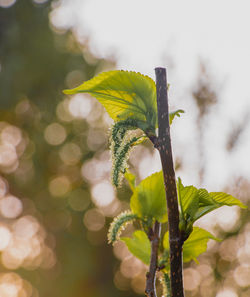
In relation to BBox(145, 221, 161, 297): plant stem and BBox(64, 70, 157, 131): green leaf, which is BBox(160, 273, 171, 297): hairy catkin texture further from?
BBox(64, 70, 157, 131): green leaf

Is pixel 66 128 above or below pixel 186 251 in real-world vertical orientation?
above

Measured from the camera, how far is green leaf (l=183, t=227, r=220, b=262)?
0.38m

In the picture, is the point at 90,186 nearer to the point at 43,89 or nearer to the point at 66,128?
the point at 66,128

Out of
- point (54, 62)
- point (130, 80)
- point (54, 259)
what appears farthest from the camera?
point (54, 62)

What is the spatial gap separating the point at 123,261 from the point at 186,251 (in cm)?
515

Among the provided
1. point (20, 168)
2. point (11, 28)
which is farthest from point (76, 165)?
point (11, 28)

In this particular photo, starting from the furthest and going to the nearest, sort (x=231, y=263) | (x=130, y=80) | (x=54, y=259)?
(x=54, y=259), (x=231, y=263), (x=130, y=80)

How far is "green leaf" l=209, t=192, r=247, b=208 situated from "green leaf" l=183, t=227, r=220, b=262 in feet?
0.20

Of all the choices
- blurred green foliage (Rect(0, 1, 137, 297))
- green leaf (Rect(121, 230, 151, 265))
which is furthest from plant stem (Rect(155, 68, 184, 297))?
blurred green foliage (Rect(0, 1, 137, 297))

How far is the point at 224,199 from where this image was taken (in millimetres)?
330

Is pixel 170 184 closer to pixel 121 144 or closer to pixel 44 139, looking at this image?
pixel 121 144

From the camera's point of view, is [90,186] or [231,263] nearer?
[231,263]

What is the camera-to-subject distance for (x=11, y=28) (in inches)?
219

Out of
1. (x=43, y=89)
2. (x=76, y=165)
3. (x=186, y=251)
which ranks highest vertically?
(x=43, y=89)
